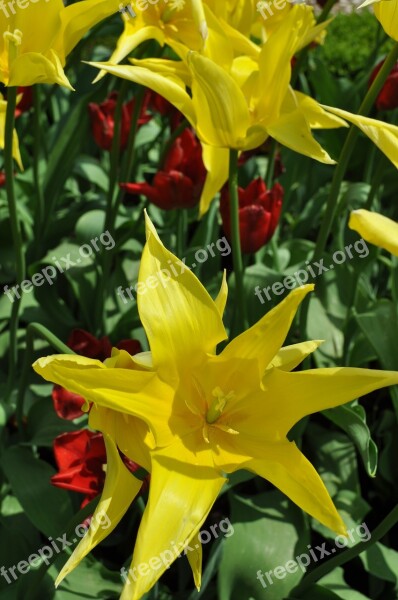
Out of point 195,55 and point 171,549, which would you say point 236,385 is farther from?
point 195,55

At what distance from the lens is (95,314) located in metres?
1.91

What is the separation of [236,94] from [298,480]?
0.67 m

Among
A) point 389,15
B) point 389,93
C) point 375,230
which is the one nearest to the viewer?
point 375,230

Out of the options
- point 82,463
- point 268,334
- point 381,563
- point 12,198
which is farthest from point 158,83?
point 381,563

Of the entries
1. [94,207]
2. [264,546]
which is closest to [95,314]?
[94,207]

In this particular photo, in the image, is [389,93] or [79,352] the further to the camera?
[389,93]

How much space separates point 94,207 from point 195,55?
3.51 feet

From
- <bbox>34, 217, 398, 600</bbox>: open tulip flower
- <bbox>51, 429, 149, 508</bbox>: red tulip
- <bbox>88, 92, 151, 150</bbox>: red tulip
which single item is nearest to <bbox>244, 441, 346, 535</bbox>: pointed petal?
<bbox>34, 217, 398, 600</bbox>: open tulip flower

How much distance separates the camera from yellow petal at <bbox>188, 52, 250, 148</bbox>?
1.30 metres

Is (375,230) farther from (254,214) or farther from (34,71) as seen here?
(254,214)

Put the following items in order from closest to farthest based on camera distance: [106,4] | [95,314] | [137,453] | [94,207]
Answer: [137,453] → [106,4] → [95,314] → [94,207]

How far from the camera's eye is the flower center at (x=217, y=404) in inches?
42.8

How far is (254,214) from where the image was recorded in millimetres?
1621

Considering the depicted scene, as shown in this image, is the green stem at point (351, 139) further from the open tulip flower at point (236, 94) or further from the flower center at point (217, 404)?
the flower center at point (217, 404)
